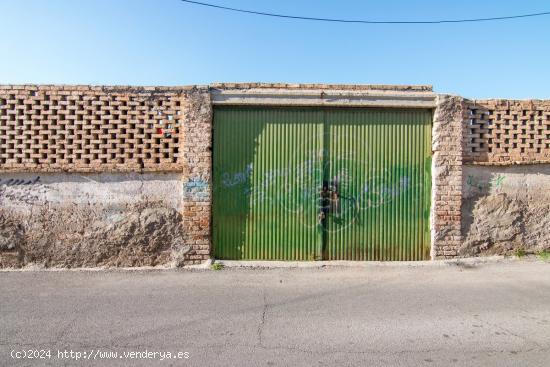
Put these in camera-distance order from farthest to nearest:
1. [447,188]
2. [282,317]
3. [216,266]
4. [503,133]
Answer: [503,133] < [447,188] < [216,266] < [282,317]

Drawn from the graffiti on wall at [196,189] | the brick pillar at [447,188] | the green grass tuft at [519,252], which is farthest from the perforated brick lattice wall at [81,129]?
the green grass tuft at [519,252]

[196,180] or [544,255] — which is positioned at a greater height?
[196,180]

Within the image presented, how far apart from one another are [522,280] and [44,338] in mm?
5858

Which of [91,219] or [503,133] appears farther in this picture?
[503,133]

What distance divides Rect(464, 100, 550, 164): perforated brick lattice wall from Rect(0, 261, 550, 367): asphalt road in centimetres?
189

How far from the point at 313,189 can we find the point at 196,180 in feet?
6.41

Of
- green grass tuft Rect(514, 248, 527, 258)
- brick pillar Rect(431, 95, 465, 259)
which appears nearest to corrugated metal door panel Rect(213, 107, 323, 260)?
brick pillar Rect(431, 95, 465, 259)

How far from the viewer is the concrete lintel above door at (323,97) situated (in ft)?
18.8

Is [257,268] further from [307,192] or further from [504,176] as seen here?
[504,176]

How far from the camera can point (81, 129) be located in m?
5.66

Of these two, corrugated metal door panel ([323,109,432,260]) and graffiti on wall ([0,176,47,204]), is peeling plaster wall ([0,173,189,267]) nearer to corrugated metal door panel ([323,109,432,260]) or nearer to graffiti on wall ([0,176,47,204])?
graffiti on wall ([0,176,47,204])

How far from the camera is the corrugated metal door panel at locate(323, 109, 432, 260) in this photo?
583 cm

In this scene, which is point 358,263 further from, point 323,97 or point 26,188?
point 26,188

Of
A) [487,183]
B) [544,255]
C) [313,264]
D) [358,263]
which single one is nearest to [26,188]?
[313,264]
